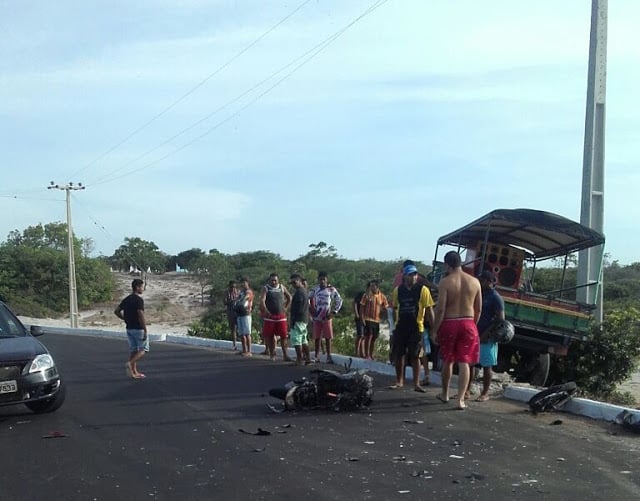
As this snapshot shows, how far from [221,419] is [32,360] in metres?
2.28

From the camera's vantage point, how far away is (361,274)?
51.5 m

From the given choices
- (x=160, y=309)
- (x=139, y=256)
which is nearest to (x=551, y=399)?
(x=160, y=309)

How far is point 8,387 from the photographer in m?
9.36

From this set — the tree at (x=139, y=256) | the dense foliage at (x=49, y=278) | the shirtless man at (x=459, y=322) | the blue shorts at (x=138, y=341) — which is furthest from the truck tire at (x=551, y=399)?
the tree at (x=139, y=256)

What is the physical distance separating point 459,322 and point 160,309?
46585mm

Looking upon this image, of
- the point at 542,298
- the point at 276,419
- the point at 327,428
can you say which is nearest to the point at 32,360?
the point at 276,419

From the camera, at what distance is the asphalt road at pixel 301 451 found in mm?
6477

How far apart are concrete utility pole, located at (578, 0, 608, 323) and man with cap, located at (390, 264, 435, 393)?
449cm

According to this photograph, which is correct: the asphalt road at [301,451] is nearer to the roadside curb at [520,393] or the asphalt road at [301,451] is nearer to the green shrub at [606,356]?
the roadside curb at [520,393]

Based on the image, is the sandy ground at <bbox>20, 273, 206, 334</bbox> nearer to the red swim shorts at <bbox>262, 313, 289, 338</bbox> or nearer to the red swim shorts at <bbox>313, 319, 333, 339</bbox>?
the red swim shorts at <bbox>262, 313, 289, 338</bbox>

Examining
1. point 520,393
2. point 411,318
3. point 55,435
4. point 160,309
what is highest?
point 411,318

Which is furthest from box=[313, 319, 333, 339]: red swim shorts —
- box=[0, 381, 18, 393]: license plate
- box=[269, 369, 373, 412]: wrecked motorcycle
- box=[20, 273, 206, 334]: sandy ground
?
box=[20, 273, 206, 334]: sandy ground

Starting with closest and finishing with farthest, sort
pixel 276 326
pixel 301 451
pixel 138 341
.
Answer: pixel 301 451, pixel 138 341, pixel 276 326

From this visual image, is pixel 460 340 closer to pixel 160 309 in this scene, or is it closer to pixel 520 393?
pixel 520 393
